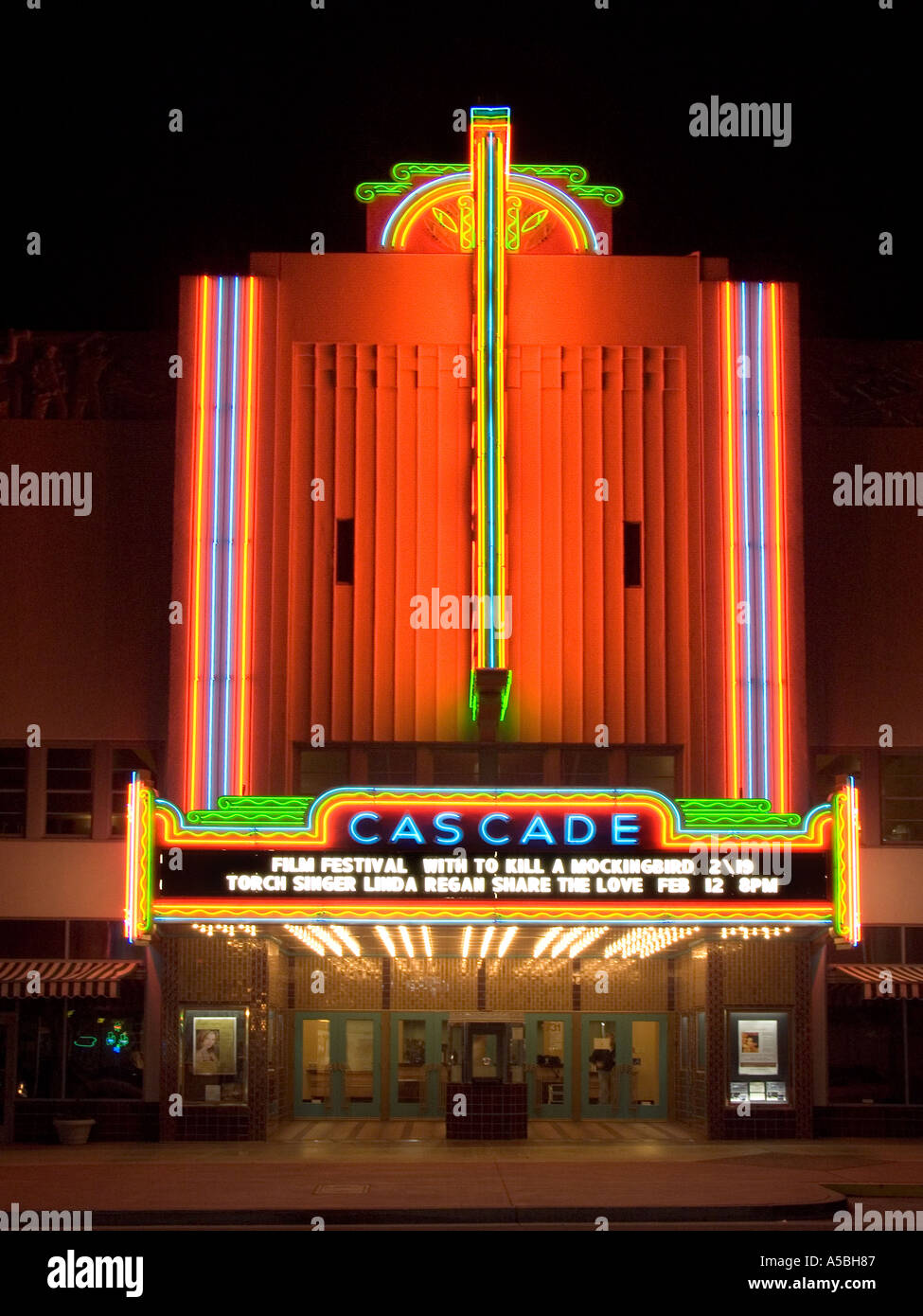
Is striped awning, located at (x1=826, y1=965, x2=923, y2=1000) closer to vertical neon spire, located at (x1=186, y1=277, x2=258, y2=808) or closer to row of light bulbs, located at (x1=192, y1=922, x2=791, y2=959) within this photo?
row of light bulbs, located at (x1=192, y1=922, x2=791, y2=959)

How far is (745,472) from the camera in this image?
26438 millimetres

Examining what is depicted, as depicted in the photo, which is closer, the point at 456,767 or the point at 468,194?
the point at 456,767

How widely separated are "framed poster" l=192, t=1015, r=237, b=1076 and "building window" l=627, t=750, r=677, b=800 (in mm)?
7513

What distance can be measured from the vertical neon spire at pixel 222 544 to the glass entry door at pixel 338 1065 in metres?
5.99

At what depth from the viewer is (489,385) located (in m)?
24.6

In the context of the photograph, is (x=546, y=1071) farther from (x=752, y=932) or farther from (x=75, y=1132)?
(x=75, y=1132)

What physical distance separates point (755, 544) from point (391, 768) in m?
6.98

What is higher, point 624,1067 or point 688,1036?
point 688,1036

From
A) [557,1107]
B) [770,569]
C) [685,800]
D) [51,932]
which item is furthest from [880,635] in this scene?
[51,932]

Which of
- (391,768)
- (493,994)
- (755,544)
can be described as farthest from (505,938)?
(755,544)

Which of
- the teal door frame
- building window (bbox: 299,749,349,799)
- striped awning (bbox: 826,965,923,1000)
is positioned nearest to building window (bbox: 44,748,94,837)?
building window (bbox: 299,749,349,799)

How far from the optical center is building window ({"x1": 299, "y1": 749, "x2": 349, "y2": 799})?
2633cm

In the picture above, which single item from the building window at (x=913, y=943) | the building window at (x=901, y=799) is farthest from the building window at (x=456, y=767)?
the building window at (x=913, y=943)
